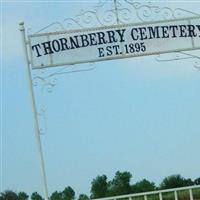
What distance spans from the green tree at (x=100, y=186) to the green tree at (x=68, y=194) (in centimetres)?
53

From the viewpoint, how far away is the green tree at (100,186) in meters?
8.71

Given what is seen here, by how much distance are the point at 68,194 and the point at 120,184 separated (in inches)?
37.8

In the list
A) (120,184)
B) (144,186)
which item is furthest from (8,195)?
(144,186)

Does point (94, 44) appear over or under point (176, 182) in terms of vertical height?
over

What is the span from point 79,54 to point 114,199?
1.83 metres

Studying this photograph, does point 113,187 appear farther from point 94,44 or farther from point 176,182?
point 94,44

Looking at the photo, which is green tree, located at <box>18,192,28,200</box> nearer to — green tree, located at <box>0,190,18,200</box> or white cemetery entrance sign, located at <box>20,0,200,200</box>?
green tree, located at <box>0,190,18,200</box>

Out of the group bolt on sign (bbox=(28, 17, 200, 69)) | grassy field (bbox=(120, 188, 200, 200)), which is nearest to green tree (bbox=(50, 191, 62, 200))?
grassy field (bbox=(120, 188, 200, 200))

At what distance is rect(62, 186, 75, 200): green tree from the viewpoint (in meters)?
8.14

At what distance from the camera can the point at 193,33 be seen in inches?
309

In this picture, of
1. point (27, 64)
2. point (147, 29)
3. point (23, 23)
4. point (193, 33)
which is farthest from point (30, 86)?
point (193, 33)

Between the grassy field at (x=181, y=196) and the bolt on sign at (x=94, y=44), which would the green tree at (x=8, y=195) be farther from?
the bolt on sign at (x=94, y=44)

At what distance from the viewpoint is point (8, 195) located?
8.39 meters

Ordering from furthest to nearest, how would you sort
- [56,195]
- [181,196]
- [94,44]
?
[56,195] → [181,196] → [94,44]
